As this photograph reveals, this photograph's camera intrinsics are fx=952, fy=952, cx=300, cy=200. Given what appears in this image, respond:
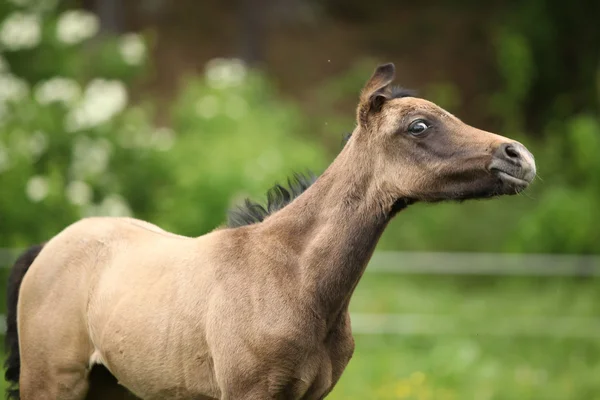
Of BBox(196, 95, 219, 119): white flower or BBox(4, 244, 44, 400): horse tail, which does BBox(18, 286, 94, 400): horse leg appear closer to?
BBox(4, 244, 44, 400): horse tail

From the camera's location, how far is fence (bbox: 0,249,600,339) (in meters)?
10.4

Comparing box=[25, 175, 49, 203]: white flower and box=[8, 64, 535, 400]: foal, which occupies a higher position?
box=[8, 64, 535, 400]: foal

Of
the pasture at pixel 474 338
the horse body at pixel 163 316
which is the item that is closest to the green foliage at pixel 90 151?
the pasture at pixel 474 338

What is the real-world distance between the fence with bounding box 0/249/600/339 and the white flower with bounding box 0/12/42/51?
257 cm

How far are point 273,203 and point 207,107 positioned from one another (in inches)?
370

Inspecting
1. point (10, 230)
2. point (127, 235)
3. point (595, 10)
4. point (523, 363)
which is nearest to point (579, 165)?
point (595, 10)

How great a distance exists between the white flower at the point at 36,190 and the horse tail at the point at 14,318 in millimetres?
4218

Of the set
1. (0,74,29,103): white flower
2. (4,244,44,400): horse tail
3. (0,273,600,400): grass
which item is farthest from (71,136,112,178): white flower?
(4,244,44,400): horse tail

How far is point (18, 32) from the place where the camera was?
1061 centimetres

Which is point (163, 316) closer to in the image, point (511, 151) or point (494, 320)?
point (511, 151)

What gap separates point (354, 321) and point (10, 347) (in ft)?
18.1

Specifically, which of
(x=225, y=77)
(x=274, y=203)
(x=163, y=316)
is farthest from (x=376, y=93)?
(x=225, y=77)

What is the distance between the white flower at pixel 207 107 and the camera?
13.9 metres

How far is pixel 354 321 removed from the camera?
1055 centimetres
